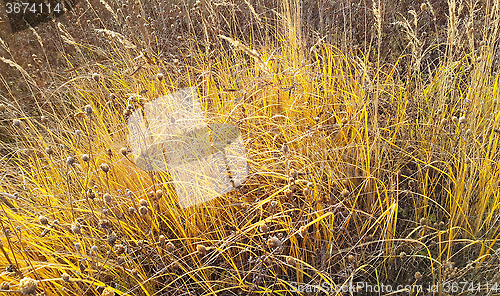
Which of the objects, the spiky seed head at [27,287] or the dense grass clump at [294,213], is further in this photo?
the dense grass clump at [294,213]

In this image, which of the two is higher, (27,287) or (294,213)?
(27,287)

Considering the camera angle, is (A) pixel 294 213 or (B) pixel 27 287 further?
(A) pixel 294 213

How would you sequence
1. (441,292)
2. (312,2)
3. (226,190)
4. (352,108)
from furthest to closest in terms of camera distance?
(312,2) → (352,108) → (226,190) → (441,292)

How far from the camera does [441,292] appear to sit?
4.31 ft

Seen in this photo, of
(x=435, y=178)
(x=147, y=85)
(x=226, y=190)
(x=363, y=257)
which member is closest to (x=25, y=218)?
(x=226, y=190)

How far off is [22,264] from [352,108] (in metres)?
1.85

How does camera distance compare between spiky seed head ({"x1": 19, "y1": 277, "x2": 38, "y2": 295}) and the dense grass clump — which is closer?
spiky seed head ({"x1": 19, "y1": 277, "x2": 38, "y2": 295})

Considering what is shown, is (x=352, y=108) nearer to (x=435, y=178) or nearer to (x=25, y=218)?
(x=435, y=178)

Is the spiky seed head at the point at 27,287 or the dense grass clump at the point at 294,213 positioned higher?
the spiky seed head at the point at 27,287

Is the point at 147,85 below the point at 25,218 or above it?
above

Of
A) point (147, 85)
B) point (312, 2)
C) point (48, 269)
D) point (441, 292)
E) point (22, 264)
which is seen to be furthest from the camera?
point (312, 2)

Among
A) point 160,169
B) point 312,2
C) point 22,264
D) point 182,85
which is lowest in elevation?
point 22,264

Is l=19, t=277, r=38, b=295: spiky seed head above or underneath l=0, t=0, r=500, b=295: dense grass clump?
above

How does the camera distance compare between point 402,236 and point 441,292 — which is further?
point 402,236
